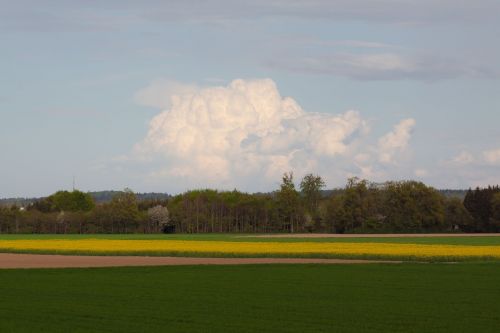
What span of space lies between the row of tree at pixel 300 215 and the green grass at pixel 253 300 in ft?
382

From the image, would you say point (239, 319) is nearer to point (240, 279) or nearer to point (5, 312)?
point (5, 312)

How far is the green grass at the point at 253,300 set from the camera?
80.1ft

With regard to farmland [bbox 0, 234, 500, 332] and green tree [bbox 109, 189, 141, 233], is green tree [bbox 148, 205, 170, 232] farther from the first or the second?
farmland [bbox 0, 234, 500, 332]

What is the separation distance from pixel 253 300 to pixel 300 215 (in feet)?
518

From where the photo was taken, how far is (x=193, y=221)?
629 feet

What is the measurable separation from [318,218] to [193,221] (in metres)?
28.8

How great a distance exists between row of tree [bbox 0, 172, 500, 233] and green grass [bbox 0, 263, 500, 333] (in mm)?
116324

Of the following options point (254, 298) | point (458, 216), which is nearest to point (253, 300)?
point (254, 298)

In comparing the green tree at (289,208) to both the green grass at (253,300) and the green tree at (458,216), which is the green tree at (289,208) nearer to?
the green tree at (458,216)

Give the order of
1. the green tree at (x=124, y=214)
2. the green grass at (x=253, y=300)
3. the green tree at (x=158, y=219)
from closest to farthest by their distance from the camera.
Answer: the green grass at (x=253, y=300) < the green tree at (x=124, y=214) < the green tree at (x=158, y=219)

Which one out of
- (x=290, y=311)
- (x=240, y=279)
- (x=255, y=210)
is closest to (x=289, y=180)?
(x=255, y=210)

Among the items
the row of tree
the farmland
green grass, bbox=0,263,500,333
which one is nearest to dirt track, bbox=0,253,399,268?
the farmland

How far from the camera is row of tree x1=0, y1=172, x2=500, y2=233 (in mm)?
161750

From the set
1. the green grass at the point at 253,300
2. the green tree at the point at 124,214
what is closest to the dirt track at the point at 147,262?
the green grass at the point at 253,300
